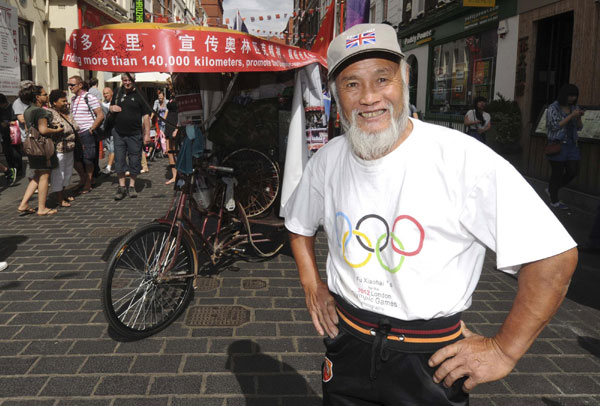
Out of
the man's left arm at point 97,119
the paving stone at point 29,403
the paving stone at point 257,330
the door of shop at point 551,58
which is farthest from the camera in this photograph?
the door of shop at point 551,58

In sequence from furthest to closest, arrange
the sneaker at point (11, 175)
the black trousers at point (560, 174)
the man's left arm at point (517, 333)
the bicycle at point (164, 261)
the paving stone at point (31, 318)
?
the sneaker at point (11, 175), the black trousers at point (560, 174), the paving stone at point (31, 318), the bicycle at point (164, 261), the man's left arm at point (517, 333)

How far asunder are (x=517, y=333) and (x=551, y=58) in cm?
1324

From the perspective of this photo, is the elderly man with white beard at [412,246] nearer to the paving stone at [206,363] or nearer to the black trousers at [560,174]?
the paving stone at [206,363]

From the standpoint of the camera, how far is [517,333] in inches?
56.4

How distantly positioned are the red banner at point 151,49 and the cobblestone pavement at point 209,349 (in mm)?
2002

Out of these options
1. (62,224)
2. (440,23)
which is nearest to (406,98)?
(62,224)

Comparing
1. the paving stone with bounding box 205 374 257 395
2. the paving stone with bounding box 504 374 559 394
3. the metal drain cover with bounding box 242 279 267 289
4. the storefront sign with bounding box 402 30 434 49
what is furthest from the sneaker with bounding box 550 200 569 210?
the storefront sign with bounding box 402 30 434 49

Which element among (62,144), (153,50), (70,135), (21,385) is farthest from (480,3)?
(21,385)

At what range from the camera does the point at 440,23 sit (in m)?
20.0

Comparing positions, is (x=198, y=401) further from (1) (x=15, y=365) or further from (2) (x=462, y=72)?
(2) (x=462, y=72)

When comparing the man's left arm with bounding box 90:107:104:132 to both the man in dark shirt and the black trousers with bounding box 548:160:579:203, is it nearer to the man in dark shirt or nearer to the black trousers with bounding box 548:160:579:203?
the man in dark shirt

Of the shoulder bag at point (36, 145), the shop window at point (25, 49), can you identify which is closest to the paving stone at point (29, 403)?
the shoulder bag at point (36, 145)

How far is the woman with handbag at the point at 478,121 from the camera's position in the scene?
37.0 ft

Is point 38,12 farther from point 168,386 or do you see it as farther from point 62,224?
point 168,386
